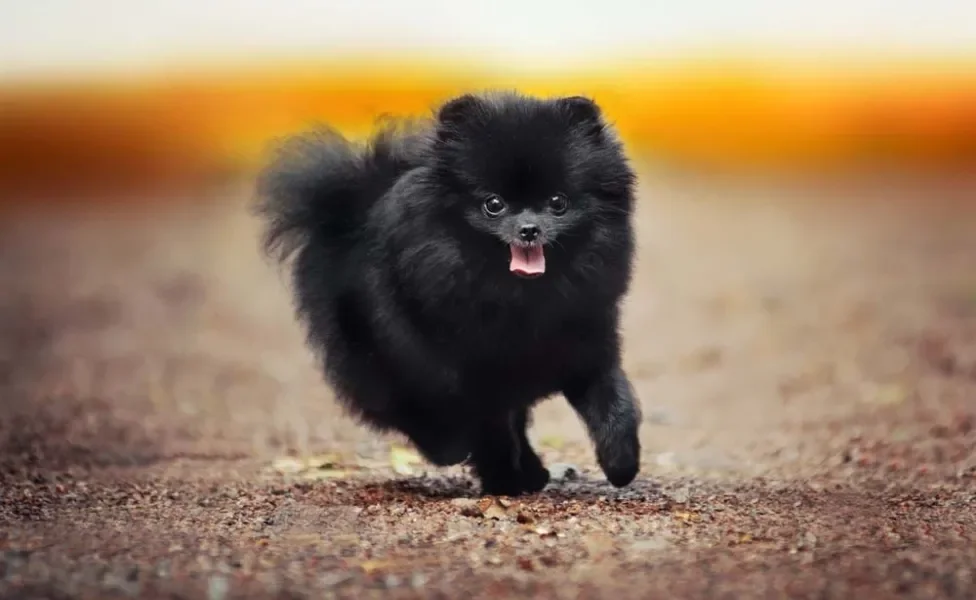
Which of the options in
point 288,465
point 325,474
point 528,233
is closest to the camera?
point 528,233

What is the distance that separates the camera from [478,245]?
370 cm

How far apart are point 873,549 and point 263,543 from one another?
5.95 ft

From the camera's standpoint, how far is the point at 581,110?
3.74 metres

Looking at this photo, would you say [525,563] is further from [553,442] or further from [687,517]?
[553,442]

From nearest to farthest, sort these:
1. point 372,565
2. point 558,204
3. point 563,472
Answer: point 372,565
point 558,204
point 563,472

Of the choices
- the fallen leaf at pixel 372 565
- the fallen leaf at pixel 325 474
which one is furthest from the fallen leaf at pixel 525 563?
the fallen leaf at pixel 325 474

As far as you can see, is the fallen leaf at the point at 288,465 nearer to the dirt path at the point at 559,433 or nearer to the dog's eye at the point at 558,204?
the dirt path at the point at 559,433

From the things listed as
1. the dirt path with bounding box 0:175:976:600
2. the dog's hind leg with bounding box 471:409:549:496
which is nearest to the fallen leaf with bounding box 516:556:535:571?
the dirt path with bounding box 0:175:976:600

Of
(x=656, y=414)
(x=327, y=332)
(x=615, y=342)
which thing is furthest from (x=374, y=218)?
(x=656, y=414)

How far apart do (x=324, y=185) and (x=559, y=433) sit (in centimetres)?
225

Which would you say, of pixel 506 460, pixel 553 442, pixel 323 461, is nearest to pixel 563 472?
pixel 506 460

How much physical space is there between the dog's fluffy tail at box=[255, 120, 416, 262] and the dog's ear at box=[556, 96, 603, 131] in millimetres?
624

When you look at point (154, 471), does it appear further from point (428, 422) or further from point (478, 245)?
point (478, 245)

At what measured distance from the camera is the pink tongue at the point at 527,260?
3.66 m
